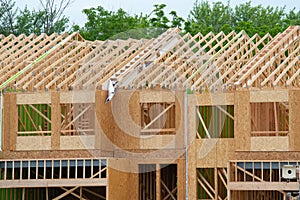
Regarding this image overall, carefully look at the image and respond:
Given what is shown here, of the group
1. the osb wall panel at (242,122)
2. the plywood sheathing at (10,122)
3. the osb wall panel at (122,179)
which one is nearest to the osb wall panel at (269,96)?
the osb wall panel at (242,122)

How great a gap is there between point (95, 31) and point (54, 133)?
24.8m

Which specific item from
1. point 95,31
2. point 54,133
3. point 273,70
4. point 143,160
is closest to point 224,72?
point 273,70

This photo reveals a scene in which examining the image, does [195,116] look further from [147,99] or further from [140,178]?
[140,178]

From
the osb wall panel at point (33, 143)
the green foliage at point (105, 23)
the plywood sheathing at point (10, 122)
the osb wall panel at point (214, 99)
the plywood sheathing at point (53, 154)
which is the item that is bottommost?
the plywood sheathing at point (53, 154)

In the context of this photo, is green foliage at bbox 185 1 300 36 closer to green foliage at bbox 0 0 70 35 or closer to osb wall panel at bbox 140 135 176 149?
green foliage at bbox 0 0 70 35

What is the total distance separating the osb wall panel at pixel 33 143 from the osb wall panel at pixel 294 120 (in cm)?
779

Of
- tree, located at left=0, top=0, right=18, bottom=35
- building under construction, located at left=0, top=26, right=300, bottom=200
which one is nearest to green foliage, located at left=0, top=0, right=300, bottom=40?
tree, located at left=0, top=0, right=18, bottom=35

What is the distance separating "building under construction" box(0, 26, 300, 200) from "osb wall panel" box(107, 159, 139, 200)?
0.11ft

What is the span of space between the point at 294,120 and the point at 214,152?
3017mm

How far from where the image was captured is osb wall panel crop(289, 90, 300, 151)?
29.8 m

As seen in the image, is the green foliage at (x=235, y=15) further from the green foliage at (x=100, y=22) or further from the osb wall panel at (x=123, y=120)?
the osb wall panel at (x=123, y=120)

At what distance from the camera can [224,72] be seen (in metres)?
33.7

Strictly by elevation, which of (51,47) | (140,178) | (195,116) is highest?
(51,47)

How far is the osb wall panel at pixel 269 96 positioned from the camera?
3009 cm
